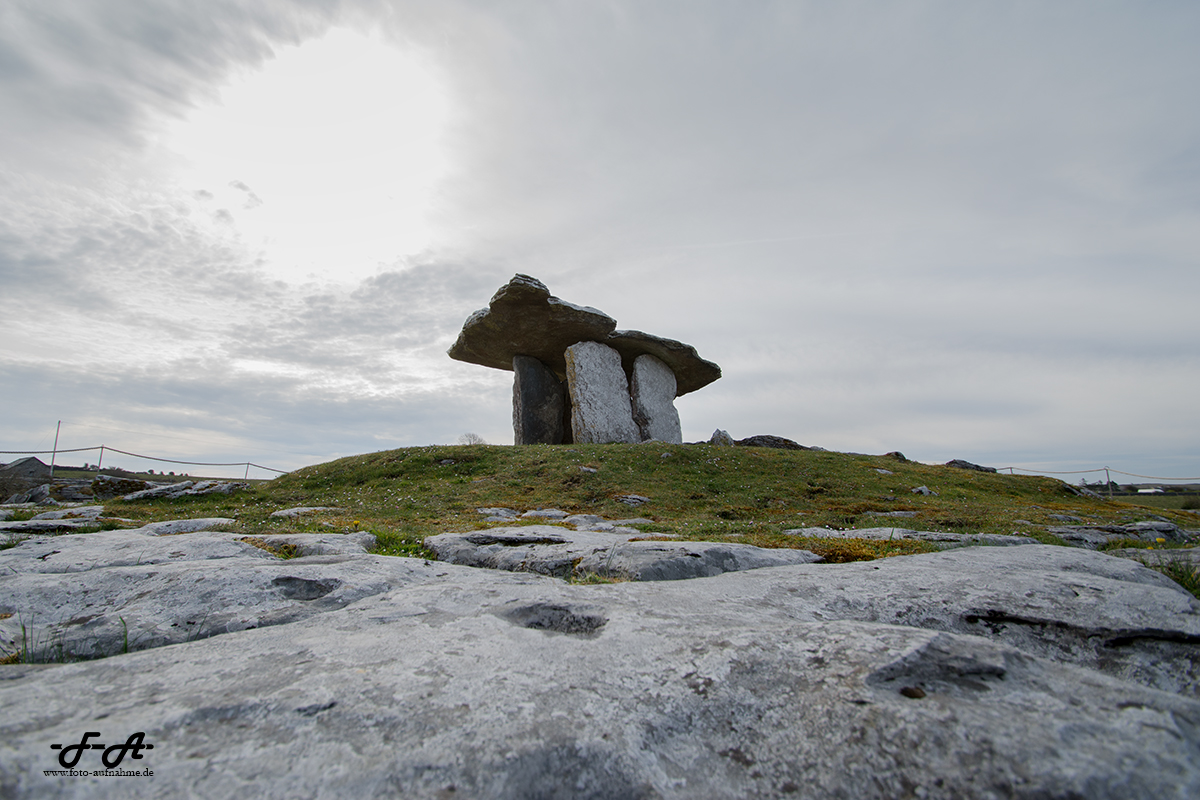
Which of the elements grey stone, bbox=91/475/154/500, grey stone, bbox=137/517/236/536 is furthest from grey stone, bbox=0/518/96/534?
grey stone, bbox=91/475/154/500

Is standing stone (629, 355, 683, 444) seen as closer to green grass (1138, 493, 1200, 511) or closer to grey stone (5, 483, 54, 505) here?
green grass (1138, 493, 1200, 511)

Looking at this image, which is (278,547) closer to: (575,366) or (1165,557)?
(1165,557)

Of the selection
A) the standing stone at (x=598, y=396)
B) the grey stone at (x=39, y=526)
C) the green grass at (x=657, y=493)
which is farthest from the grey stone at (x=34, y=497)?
the standing stone at (x=598, y=396)

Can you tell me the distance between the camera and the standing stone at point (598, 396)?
26.0 metres

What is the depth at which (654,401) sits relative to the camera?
28.0 metres

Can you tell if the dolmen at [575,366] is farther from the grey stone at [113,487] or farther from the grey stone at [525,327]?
the grey stone at [113,487]

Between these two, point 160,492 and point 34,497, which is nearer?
point 160,492

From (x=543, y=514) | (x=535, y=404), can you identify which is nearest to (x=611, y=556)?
(x=543, y=514)

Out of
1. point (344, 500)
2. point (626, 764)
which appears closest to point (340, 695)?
point (626, 764)

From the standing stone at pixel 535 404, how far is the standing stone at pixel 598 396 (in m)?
2.63

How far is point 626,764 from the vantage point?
1.89 m

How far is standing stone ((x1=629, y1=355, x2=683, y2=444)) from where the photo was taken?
89.7ft

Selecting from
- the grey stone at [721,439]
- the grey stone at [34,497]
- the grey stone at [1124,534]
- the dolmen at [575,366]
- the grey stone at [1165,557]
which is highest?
the dolmen at [575,366]

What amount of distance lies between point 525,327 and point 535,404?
164 inches
